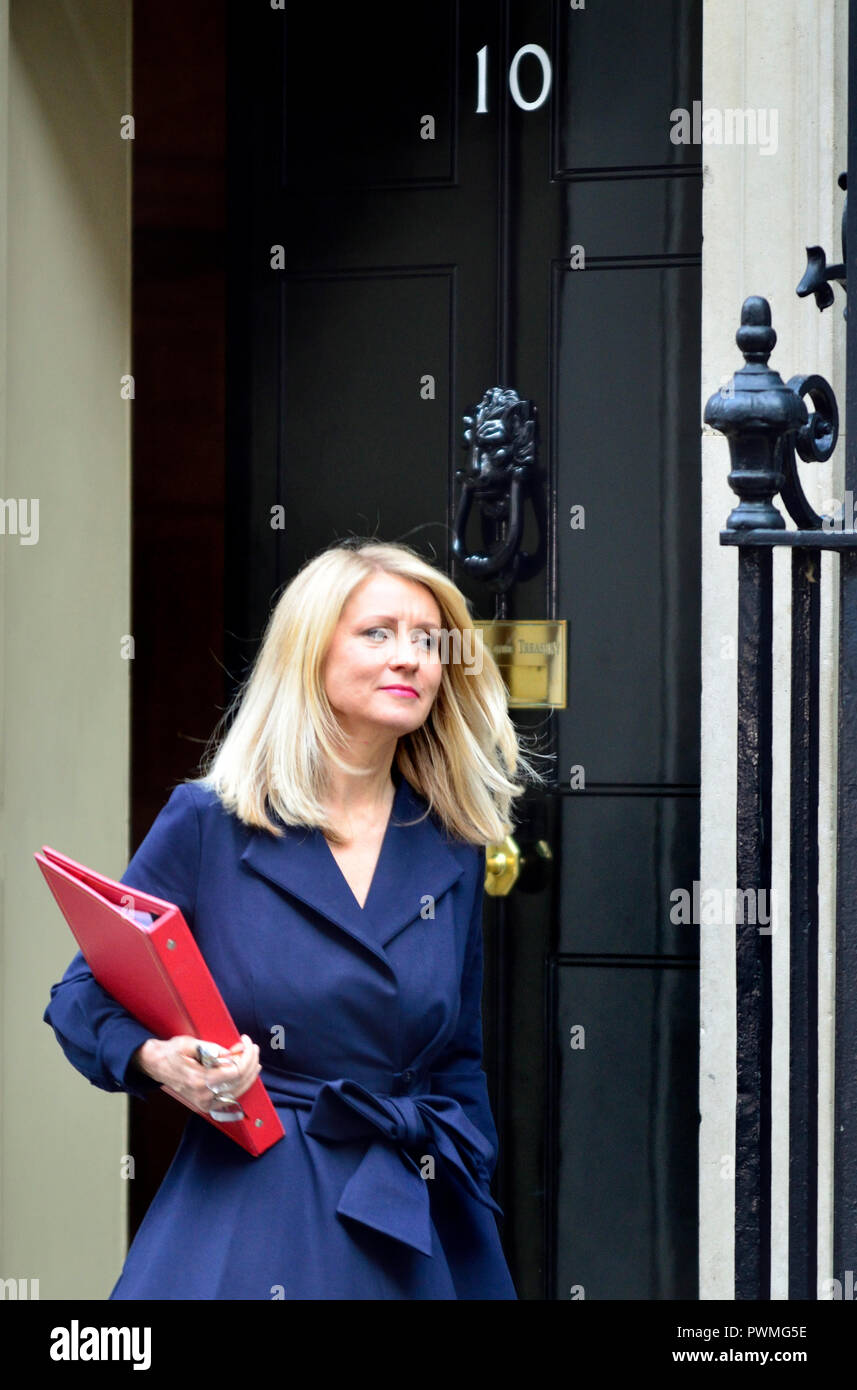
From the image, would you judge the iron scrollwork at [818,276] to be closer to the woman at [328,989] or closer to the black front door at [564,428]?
the woman at [328,989]

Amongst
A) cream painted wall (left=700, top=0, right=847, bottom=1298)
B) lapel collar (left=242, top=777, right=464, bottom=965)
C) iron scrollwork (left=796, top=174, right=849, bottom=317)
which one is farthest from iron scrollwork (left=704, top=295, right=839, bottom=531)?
cream painted wall (left=700, top=0, right=847, bottom=1298)

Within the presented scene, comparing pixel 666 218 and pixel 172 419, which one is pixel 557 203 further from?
pixel 172 419

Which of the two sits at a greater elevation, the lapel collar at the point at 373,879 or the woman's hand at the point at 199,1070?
the lapel collar at the point at 373,879

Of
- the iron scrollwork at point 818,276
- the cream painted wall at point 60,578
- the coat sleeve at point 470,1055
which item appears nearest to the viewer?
the iron scrollwork at point 818,276

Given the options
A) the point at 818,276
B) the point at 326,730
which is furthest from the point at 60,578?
the point at 818,276

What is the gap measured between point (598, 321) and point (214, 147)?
1.15 metres

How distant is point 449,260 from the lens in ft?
12.2

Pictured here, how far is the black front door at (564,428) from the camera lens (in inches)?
140

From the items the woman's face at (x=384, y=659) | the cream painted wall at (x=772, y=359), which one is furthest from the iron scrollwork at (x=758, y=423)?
the cream painted wall at (x=772, y=359)

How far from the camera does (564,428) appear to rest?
11.9 ft

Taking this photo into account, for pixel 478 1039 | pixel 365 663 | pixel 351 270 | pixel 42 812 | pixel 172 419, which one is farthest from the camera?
pixel 172 419

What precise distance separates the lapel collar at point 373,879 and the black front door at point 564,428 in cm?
119

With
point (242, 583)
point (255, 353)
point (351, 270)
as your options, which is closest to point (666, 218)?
point (351, 270)

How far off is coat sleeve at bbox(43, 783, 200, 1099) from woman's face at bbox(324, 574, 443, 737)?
0.29 meters
